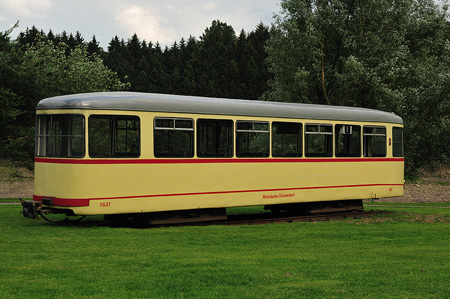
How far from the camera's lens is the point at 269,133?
18.0 m

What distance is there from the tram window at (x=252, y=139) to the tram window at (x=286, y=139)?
0.28 m

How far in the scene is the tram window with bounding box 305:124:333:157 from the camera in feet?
63.0

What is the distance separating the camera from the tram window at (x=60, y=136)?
14898 millimetres

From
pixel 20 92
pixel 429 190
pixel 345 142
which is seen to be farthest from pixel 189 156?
pixel 429 190

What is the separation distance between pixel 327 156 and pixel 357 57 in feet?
55.3

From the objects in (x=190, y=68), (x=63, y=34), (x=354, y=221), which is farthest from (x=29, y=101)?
(x=63, y=34)

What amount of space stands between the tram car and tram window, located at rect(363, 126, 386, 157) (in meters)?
0.07

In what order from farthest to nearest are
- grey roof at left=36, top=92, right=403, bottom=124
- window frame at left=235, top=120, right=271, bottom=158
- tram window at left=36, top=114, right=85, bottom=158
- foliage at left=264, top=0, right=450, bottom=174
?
foliage at left=264, top=0, right=450, bottom=174 < window frame at left=235, top=120, right=271, bottom=158 < grey roof at left=36, top=92, right=403, bottom=124 < tram window at left=36, top=114, right=85, bottom=158

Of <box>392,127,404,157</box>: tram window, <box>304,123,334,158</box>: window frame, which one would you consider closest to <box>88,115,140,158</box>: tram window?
<box>304,123,334,158</box>: window frame

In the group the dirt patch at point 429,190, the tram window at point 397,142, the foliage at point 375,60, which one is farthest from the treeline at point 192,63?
the tram window at point 397,142

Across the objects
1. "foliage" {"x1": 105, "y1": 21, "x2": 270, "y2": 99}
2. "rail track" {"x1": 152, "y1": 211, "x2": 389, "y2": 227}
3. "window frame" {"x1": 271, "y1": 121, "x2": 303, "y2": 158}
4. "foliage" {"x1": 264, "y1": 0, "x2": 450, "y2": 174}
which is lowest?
"rail track" {"x1": 152, "y1": 211, "x2": 389, "y2": 227}

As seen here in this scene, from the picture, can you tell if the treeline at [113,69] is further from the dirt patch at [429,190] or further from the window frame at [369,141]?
the dirt patch at [429,190]

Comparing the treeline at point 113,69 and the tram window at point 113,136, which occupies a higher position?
the treeline at point 113,69

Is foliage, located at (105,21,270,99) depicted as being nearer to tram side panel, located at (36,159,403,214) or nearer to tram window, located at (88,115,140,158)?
tram side panel, located at (36,159,403,214)
